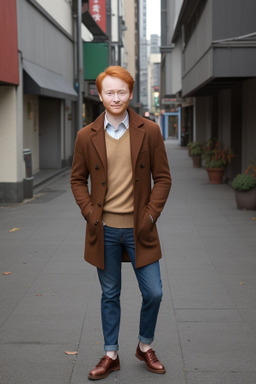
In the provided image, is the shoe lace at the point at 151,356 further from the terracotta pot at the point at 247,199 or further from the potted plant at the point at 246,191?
the terracotta pot at the point at 247,199

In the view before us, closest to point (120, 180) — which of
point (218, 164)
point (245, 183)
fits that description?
point (245, 183)

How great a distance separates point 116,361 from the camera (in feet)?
14.9

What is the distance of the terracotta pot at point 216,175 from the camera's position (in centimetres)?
1879

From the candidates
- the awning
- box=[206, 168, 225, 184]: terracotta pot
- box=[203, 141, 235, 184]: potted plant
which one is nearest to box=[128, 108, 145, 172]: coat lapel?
the awning

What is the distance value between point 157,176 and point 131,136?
0.34m

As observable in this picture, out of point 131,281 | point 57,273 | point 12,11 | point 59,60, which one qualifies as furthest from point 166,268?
point 59,60

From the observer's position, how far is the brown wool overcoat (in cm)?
422

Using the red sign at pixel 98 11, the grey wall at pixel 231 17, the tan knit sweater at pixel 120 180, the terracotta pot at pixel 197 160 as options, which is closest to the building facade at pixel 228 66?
the grey wall at pixel 231 17

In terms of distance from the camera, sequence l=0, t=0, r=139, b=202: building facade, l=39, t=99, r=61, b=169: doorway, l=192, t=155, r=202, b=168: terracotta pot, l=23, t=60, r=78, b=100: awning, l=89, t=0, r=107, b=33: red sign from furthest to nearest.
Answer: l=89, t=0, r=107, b=33: red sign, l=192, t=155, r=202, b=168: terracotta pot, l=39, t=99, r=61, b=169: doorway, l=23, t=60, r=78, b=100: awning, l=0, t=0, r=139, b=202: building facade

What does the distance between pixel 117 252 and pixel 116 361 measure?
30.4 inches

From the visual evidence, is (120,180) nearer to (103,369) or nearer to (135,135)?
(135,135)

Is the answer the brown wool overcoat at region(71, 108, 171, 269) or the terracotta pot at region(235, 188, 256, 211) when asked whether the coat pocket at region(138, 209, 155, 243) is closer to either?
the brown wool overcoat at region(71, 108, 171, 269)

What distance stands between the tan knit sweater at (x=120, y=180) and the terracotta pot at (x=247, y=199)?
8.93 m

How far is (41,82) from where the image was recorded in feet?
55.8
